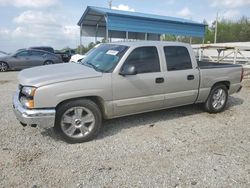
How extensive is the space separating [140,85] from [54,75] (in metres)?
1.65

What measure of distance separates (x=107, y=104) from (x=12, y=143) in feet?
5.98

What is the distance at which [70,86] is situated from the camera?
13.8 ft

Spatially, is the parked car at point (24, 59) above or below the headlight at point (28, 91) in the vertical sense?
above

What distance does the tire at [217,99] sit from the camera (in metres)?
6.30

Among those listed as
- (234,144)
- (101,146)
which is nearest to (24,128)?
(101,146)

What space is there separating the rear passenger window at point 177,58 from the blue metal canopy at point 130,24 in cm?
1376

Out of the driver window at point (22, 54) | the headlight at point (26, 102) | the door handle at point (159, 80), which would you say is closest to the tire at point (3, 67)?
the driver window at point (22, 54)

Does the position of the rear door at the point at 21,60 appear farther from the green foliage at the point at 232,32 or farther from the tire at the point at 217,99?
the green foliage at the point at 232,32

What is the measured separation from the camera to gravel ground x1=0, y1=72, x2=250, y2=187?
341 centimetres

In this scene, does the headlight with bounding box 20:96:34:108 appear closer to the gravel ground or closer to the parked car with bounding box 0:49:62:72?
the gravel ground

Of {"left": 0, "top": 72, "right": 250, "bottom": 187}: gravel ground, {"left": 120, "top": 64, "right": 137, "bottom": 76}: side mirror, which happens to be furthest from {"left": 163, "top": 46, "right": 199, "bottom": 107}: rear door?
{"left": 120, "top": 64, "right": 137, "bottom": 76}: side mirror

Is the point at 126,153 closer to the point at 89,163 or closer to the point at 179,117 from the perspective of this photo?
the point at 89,163

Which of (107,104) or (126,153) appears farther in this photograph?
(107,104)

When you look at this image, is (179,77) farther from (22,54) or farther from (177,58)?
(22,54)
